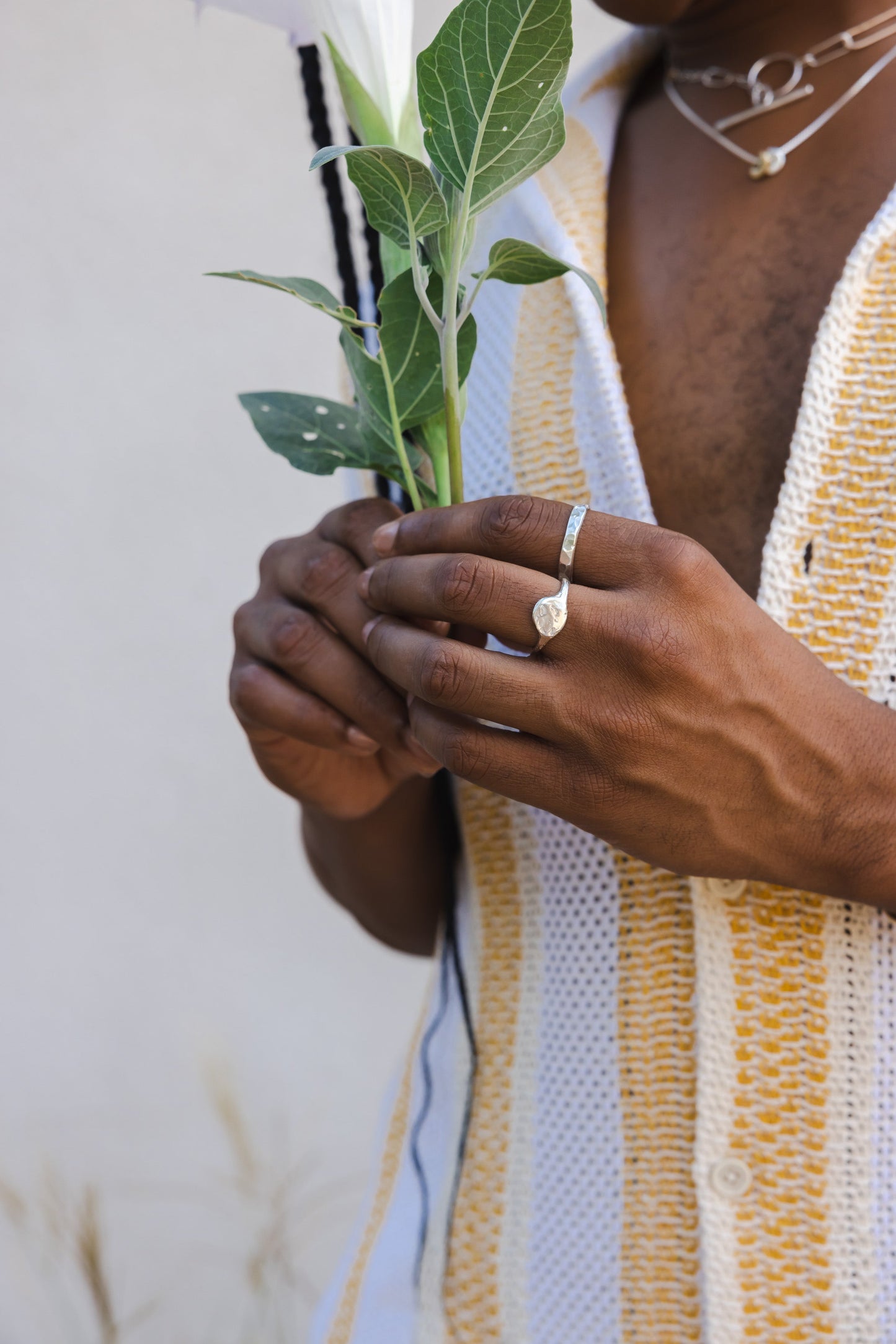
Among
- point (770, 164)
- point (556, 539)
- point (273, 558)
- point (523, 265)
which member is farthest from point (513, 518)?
point (770, 164)

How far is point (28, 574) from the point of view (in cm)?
151

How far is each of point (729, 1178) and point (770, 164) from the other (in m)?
0.63

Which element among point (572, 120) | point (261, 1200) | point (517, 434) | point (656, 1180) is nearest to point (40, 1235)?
point (261, 1200)

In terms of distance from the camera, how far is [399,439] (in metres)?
0.50

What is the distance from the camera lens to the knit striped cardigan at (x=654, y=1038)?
1.87 feet

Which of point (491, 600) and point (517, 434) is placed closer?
point (491, 600)

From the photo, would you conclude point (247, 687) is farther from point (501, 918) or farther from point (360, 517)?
point (501, 918)

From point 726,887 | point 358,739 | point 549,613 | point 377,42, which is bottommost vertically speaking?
point 726,887

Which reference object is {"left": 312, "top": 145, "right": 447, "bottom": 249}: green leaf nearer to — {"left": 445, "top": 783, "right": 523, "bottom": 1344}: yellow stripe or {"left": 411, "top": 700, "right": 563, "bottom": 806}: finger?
{"left": 411, "top": 700, "right": 563, "bottom": 806}: finger

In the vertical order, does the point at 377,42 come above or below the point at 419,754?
above

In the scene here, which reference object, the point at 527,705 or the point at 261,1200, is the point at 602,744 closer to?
the point at 527,705

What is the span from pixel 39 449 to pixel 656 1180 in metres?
1.24

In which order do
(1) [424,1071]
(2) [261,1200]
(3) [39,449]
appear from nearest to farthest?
1. (1) [424,1071]
2. (3) [39,449]
3. (2) [261,1200]

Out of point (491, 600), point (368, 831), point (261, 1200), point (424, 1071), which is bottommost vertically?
point (261, 1200)
